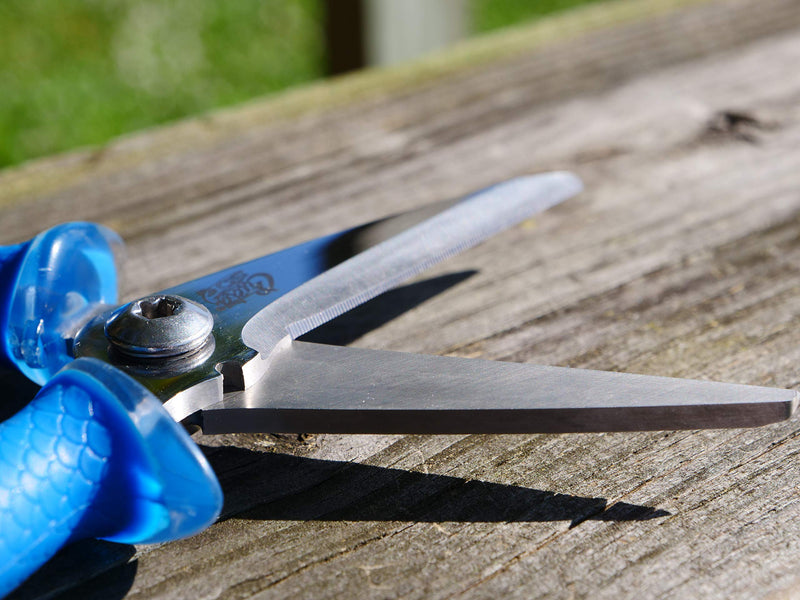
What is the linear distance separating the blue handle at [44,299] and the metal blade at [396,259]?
0.17 metres

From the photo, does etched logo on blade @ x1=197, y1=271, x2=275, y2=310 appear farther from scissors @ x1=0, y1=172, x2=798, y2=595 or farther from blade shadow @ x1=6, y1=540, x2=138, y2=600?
blade shadow @ x1=6, y1=540, x2=138, y2=600

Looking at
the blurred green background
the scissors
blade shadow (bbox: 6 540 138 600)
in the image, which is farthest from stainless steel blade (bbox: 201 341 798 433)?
the blurred green background

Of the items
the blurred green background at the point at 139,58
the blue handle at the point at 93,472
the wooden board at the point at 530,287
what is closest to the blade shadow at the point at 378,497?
the wooden board at the point at 530,287

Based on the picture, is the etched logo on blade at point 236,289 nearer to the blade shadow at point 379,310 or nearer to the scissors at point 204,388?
the scissors at point 204,388

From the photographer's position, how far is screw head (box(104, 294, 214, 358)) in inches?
30.0

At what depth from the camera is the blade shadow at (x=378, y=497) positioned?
78 cm

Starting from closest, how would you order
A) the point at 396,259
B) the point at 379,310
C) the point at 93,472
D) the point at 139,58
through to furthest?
the point at 93,472 → the point at 396,259 → the point at 379,310 → the point at 139,58

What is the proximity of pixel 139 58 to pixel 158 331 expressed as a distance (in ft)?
9.81

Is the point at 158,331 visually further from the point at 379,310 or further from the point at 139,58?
the point at 139,58

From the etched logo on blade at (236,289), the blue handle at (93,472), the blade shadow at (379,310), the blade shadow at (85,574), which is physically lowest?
the blade shadow at (85,574)

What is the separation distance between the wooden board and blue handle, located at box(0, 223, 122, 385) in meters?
0.17

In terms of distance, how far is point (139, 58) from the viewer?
3.51 metres

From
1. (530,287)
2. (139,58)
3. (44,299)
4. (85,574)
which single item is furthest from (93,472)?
(139,58)

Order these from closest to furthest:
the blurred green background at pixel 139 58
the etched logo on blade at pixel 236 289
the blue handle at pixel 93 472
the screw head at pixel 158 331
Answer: the blue handle at pixel 93 472
the screw head at pixel 158 331
the etched logo on blade at pixel 236 289
the blurred green background at pixel 139 58
